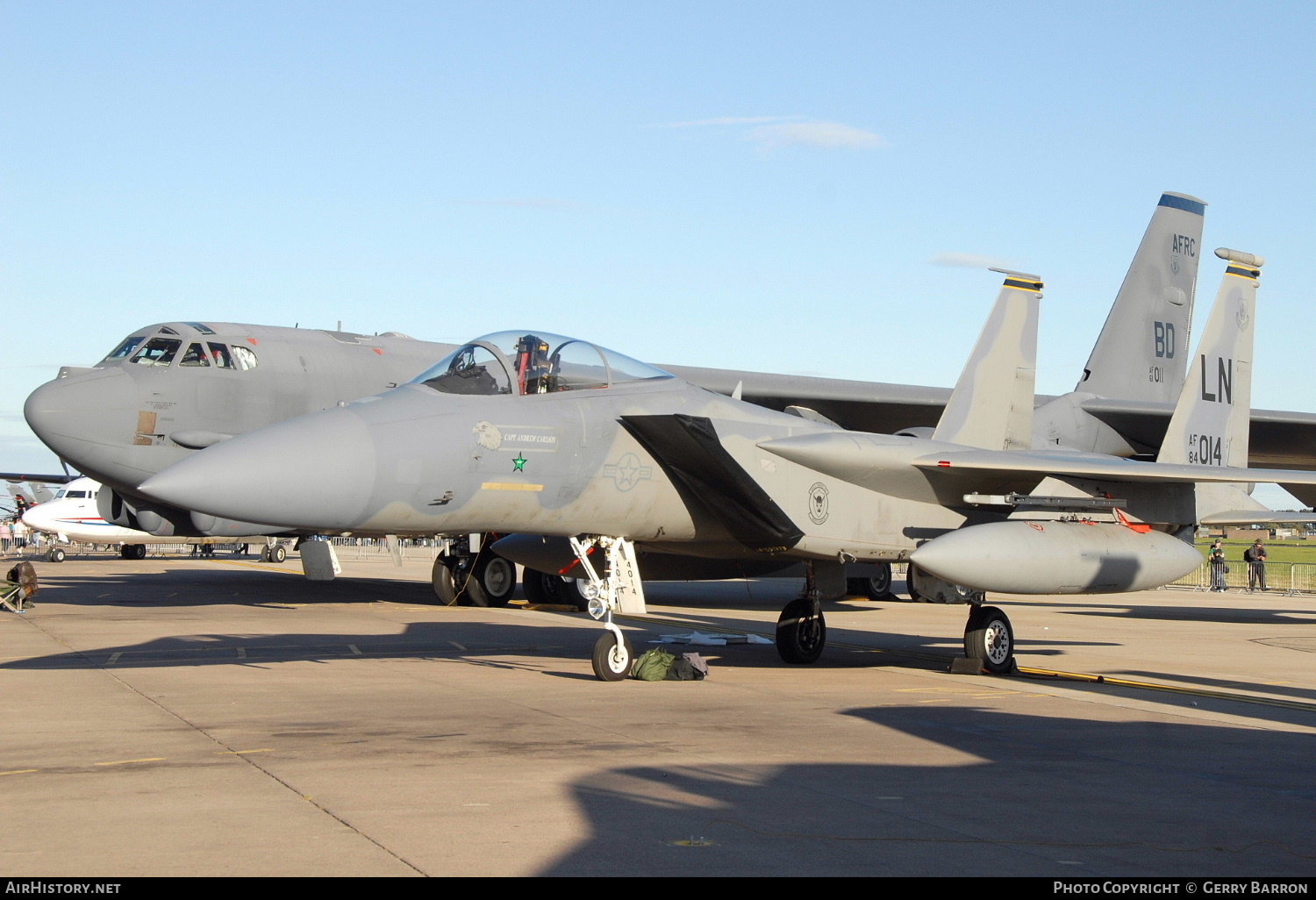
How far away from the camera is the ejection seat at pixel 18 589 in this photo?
1814 centimetres

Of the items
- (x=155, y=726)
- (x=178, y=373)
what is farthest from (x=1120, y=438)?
(x=155, y=726)

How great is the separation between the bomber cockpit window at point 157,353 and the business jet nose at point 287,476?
10.1 meters

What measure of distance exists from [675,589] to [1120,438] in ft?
34.2

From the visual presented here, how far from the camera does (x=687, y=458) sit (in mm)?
10242

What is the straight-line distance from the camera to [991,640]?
38.6 ft

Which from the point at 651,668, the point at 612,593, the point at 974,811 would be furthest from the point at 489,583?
the point at 974,811

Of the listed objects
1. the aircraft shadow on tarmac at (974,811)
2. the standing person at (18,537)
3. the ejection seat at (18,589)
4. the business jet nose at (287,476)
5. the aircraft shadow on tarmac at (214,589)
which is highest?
the business jet nose at (287,476)

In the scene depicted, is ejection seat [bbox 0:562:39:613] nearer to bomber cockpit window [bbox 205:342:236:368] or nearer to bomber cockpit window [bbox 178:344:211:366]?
bomber cockpit window [bbox 178:344:211:366]

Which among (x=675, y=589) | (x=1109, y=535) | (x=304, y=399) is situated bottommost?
(x=675, y=589)

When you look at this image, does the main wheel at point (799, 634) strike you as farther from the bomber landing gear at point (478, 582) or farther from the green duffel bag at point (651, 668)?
the bomber landing gear at point (478, 582)

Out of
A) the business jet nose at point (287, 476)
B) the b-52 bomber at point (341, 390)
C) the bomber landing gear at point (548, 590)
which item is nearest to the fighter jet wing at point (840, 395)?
the b-52 bomber at point (341, 390)

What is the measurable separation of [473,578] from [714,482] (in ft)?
36.5

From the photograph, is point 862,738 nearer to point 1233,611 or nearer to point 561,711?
point 561,711

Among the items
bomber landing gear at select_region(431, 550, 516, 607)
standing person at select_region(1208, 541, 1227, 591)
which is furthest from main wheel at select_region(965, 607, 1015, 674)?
standing person at select_region(1208, 541, 1227, 591)
